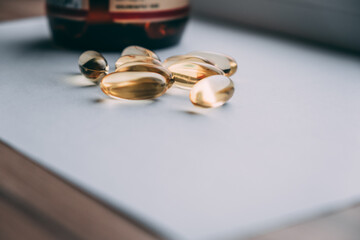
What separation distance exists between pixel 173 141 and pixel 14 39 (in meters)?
0.45

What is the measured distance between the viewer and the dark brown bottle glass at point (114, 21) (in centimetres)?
63

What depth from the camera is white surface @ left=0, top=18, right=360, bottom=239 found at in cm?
30

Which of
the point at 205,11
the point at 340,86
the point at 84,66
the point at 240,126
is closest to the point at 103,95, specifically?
the point at 84,66

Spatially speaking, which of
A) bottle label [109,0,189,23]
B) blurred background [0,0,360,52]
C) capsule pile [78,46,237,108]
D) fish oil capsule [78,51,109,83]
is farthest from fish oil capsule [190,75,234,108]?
blurred background [0,0,360,52]

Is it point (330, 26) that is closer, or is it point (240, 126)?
point (240, 126)

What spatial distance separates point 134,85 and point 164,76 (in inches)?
1.6

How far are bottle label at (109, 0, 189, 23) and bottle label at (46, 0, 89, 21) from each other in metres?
0.04

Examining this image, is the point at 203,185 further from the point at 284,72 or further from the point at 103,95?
the point at 284,72

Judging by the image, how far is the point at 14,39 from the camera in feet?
2.43

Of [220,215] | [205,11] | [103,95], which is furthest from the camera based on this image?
[205,11]

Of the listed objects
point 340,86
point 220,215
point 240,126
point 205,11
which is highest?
point 205,11

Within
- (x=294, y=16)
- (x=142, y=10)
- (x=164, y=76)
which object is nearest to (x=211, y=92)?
(x=164, y=76)

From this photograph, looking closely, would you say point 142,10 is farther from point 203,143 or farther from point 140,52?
point 203,143

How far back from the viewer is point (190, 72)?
500mm
